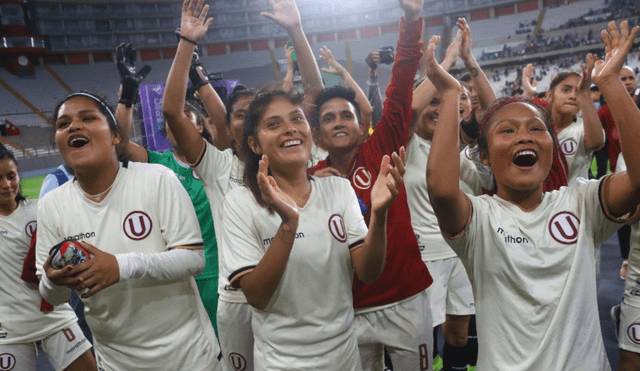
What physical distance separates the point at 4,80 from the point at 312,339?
2967cm

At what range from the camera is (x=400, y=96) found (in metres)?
2.32

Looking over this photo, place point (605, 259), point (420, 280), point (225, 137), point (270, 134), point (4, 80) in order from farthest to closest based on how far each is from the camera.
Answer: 1. point (4, 80)
2. point (605, 259)
3. point (225, 137)
4. point (420, 280)
5. point (270, 134)

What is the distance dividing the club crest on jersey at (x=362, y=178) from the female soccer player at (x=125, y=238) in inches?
36.2

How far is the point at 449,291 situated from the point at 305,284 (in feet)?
5.87

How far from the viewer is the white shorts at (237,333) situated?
2.37m

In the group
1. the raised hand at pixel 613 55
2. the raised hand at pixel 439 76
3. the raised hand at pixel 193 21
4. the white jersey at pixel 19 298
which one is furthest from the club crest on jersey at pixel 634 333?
the white jersey at pixel 19 298

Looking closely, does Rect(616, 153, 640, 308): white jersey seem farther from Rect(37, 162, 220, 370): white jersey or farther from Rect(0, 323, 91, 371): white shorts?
Rect(0, 323, 91, 371): white shorts

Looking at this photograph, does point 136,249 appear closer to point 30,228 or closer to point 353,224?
point 353,224

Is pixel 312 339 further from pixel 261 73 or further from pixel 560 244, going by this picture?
pixel 261 73

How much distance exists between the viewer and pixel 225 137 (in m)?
3.23

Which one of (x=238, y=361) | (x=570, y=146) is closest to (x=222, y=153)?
(x=238, y=361)

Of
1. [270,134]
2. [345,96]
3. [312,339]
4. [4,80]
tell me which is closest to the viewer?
[312,339]

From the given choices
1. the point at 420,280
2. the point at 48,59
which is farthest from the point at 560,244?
the point at 48,59

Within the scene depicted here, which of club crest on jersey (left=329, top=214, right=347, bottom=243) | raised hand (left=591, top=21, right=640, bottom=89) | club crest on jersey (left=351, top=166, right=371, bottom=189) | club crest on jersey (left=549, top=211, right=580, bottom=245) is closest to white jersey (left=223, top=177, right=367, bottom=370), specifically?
club crest on jersey (left=329, top=214, right=347, bottom=243)
